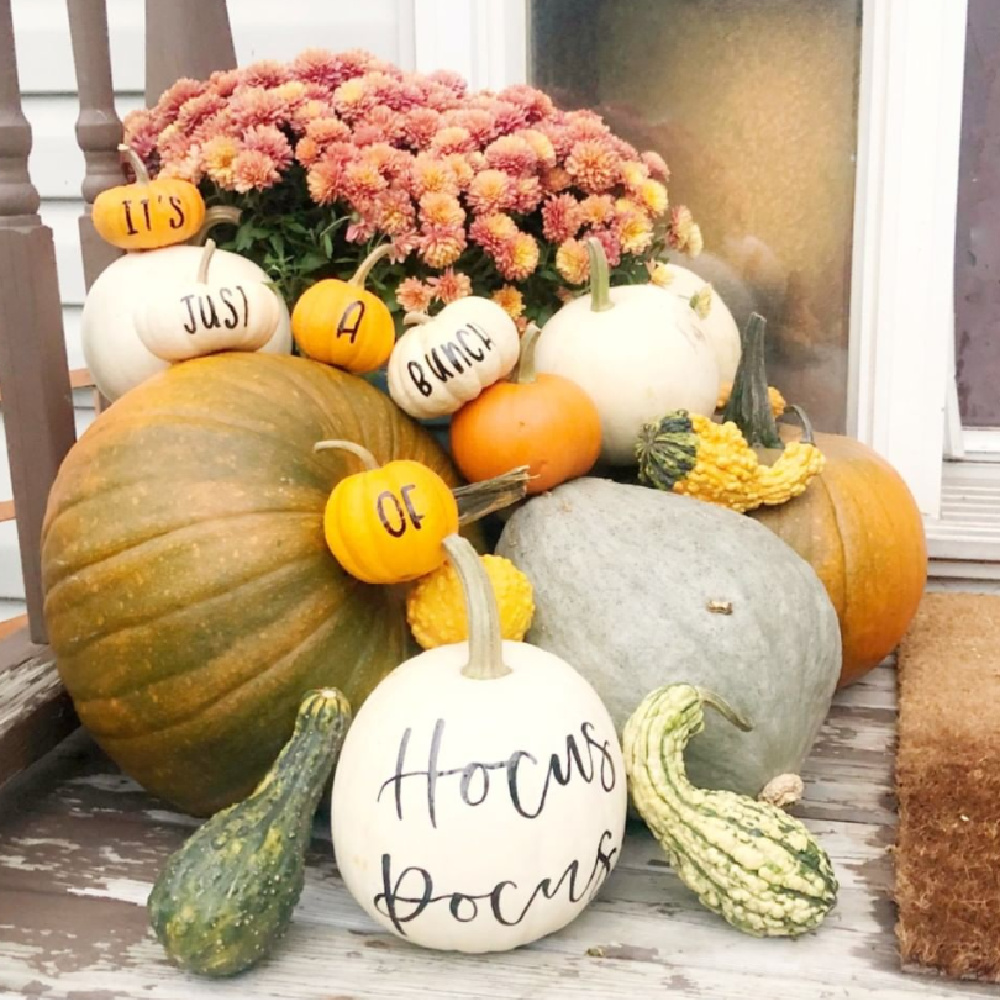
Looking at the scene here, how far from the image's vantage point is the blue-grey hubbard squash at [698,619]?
114cm

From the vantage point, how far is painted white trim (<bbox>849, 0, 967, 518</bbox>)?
181cm

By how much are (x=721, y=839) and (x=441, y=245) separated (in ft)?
2.79

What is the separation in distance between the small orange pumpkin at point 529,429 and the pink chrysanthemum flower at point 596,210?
28cm

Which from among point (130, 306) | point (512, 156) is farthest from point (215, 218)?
point (512, 156)

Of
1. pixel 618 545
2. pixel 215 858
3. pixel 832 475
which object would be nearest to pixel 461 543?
pixel 618 545

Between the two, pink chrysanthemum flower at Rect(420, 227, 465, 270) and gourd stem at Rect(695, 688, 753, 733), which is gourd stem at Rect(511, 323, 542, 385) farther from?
gourd stem at Rect(695, 688, 753, 733)

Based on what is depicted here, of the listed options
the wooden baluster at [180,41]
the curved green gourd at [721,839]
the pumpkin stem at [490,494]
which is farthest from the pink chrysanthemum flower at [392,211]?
the curved green gourd at [721,839]

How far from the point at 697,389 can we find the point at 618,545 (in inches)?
13.1

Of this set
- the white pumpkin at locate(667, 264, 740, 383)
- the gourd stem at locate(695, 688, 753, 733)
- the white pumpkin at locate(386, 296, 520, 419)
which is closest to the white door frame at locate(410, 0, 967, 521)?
the white pumpkin at locate(667, 264, 740, 383)

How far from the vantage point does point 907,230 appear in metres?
1.87

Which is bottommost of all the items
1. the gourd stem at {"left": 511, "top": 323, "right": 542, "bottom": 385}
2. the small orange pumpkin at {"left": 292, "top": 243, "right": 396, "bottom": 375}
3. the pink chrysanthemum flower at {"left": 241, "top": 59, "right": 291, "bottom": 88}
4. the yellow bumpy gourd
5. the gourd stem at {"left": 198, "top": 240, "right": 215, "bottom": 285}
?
the yellow bumpy gourd

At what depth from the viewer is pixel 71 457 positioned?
47.8 inches

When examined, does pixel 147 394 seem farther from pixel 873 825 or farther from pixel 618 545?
pixel 873 825

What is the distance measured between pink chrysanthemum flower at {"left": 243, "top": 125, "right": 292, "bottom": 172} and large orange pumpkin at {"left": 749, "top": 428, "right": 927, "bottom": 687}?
0.80 meters
